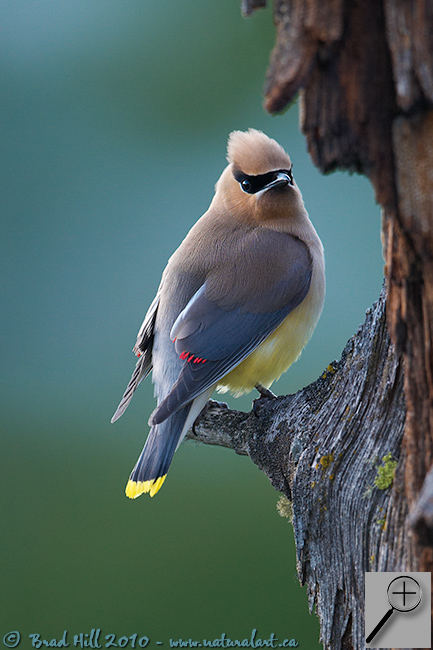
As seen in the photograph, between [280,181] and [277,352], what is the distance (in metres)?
0.80

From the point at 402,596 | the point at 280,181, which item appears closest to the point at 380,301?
the point at 402,596

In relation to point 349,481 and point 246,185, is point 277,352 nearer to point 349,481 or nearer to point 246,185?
point 246,185

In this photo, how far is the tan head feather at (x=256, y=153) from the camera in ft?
11.9

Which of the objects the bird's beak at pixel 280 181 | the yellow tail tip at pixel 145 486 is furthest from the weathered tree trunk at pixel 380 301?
the bird's beak at pixel 280 181

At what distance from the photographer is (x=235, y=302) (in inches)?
134

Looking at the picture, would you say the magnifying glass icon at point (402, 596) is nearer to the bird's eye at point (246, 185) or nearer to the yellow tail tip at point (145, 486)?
the yellow tail tip at point (145, 486)

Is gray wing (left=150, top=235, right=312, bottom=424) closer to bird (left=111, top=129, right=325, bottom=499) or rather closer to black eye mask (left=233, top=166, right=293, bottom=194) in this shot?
bird (left=111, top=129, right=325, bottom=499)

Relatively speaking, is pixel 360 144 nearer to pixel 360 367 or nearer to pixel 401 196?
pixel 401 196

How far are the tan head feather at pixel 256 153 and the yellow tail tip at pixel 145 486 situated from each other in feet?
5.03

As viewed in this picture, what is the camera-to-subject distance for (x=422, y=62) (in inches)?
54.7

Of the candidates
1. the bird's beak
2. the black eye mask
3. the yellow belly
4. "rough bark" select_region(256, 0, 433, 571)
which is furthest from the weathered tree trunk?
the black eye mask

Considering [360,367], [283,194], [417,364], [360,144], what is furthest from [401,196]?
[283,194]

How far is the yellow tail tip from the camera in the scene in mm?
3109

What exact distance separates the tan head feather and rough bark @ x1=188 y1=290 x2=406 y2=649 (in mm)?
1423
